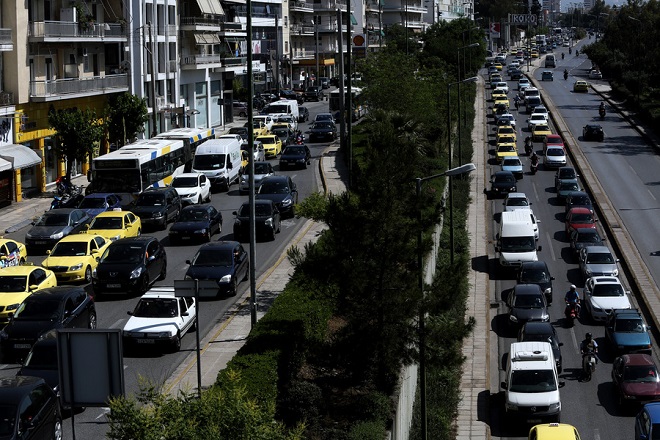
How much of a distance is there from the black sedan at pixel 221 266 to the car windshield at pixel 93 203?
10632 millimetres

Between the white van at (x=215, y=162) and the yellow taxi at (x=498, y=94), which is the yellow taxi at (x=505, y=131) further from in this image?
the white van at (x=215, y=162)

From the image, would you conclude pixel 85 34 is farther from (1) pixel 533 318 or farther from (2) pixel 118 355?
(2) pixel 118 355

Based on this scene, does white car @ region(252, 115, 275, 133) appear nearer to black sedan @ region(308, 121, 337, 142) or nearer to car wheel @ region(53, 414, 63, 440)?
black sedan @ region(308, 121, 337, 142)

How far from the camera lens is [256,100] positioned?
3809 inches

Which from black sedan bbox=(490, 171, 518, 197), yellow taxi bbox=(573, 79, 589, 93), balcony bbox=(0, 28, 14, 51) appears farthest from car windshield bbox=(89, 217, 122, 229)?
yellow taxi bbox=(573, 79, 589, 93)

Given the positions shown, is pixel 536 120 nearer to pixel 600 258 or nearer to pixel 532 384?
pixel 600 258

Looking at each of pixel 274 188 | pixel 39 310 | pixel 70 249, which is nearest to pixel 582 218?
pixel 274 188

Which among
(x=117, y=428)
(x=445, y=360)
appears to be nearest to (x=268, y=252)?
(x=445, y=360)

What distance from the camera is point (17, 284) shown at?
2994cm

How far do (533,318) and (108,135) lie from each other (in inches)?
1304

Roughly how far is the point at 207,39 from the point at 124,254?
4798 cm

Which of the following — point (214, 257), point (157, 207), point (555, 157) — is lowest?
point (214, 257)

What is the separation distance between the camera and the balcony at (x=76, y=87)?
5191cm

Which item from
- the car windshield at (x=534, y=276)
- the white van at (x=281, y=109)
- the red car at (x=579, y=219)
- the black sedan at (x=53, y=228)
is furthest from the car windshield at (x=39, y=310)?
the white van at (x=281, y=109)
